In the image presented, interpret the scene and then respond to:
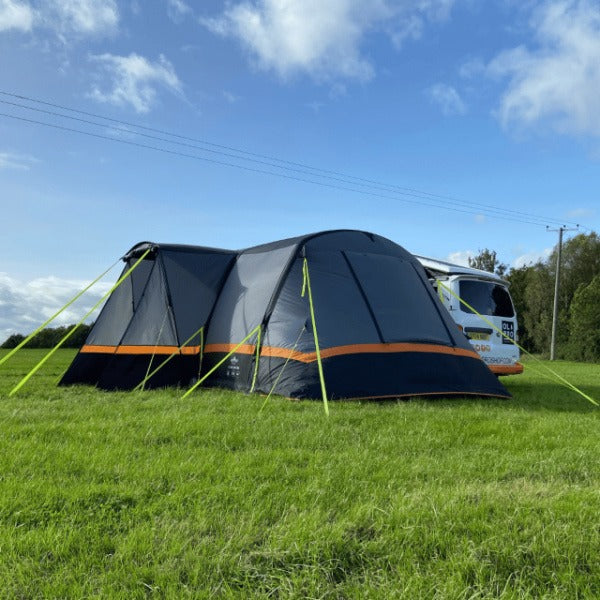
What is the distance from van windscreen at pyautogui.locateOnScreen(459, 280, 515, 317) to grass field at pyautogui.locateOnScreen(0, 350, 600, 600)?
5546mm

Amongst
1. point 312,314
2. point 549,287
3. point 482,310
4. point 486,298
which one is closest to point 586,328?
point 549,287

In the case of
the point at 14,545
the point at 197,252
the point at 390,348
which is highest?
the point at 197,252

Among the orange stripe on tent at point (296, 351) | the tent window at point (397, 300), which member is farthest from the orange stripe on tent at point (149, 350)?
the tent window at point (397, 300)

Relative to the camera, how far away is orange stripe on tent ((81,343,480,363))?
6691 mm

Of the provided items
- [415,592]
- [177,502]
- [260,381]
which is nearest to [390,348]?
[260,381]

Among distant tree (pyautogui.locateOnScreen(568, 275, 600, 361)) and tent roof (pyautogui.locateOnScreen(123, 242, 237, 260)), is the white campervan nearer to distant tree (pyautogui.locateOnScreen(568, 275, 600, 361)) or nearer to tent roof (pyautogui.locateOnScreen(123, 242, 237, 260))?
tent roof (pyautogui.locateOnScreen(123, 242, 237, 260))

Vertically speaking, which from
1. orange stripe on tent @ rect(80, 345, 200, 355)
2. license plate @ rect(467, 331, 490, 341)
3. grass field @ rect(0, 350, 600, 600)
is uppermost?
license plate @ rect(467, 331, 490, 341)

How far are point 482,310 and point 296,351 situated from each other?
5051mm

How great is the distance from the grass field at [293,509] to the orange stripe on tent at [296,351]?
1702 millimetres

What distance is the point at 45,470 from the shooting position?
3.48 meters

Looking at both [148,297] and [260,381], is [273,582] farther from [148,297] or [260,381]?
[148,297]

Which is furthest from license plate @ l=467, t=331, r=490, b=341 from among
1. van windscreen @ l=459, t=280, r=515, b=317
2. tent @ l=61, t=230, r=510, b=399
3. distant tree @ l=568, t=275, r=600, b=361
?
distant tree @ l=568, t=275, r=600, b=361

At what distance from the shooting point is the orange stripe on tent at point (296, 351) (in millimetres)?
6691

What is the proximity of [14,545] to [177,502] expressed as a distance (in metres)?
0.76
